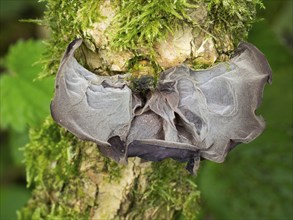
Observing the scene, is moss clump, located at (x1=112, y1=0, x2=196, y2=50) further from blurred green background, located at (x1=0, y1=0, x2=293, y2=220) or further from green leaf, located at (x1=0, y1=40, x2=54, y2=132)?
blurred green background, located at (x1=0, y1=0, x2=293, y2=220)

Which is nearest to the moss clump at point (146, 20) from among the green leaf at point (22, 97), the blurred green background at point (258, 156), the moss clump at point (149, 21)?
the moss clump at point (149, 21)

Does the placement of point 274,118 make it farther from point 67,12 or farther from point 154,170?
point 67,12

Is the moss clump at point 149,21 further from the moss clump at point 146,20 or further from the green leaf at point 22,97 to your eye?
the green leaf at point 22,97

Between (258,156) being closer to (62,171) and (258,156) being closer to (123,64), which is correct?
(62,171)

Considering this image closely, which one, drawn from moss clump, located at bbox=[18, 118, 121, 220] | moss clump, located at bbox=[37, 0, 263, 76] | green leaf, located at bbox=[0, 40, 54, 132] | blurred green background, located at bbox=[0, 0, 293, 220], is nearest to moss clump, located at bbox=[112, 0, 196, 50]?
moss clump, located at bbox=[37, 0, 263, 76]

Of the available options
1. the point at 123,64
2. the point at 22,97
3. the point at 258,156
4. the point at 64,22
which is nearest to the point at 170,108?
the point at 123,64

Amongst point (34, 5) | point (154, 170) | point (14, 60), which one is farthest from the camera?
point (34, 5)

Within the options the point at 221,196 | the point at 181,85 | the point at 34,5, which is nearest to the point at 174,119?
the point at 181,85
